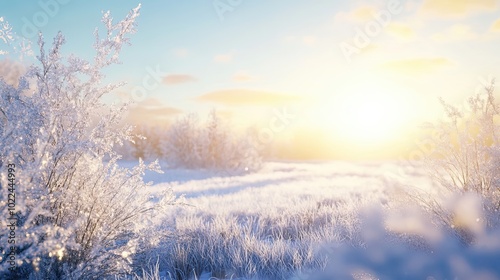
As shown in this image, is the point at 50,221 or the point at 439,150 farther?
the point at 439,150

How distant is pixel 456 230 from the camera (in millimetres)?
4500

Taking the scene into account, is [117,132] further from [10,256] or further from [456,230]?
[456,230]

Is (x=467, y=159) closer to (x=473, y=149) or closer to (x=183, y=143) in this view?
(x=473, y=149)

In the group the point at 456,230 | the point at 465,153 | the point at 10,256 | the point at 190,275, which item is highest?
the point at 465,153

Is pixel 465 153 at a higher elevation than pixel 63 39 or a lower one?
lower

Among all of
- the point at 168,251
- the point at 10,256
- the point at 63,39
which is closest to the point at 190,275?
the point at 168,251

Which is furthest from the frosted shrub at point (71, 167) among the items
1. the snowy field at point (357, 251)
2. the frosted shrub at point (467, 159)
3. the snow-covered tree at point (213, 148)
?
the snow-covered tree at point (213, 148)

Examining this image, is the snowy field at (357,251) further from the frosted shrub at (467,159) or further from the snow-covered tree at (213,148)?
the snow-covered tree at (213,148)

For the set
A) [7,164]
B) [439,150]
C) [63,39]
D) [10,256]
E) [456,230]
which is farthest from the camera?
[439,150]

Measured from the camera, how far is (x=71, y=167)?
134 inches

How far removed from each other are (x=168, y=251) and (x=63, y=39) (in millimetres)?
2557

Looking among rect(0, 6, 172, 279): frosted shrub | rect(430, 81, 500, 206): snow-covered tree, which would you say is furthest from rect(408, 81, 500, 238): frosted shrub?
rect(0, 6, 172, 279): frosted shrub

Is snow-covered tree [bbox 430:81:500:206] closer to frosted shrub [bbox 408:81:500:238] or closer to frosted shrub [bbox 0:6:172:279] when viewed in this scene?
frosted shrub [bbox 408:81:500:238]

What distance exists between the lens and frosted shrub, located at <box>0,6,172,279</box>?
314 cm
